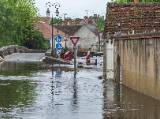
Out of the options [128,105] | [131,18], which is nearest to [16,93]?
[128,105]

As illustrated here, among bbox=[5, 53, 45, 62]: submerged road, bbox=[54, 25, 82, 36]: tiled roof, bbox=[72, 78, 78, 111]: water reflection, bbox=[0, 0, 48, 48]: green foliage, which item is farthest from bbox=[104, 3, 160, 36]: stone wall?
bbox=[54, 25, 82, 36]: tiled roof

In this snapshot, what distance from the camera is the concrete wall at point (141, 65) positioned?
26.2 metres

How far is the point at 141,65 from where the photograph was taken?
29.5 meters

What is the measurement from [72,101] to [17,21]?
73.1 metres

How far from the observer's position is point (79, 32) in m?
158

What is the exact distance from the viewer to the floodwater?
70.3ft

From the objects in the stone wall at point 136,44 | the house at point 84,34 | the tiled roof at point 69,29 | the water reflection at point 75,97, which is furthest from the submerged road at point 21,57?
the tiled roof at point 69,29

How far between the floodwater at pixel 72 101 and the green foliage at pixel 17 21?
56.6m

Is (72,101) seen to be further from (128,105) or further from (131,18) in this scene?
(131,18)

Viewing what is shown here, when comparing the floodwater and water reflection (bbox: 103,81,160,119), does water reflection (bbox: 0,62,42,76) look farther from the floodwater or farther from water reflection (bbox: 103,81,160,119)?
water reflection (bbox: 103,81,160,119)

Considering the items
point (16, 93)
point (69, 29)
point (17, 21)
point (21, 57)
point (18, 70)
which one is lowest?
point (16, 93)

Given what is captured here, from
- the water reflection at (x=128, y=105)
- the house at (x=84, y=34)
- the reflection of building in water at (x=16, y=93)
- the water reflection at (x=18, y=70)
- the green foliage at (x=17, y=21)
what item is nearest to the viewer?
the water reflection at (x=128, y=105)

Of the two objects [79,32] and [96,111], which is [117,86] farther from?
[79,32]

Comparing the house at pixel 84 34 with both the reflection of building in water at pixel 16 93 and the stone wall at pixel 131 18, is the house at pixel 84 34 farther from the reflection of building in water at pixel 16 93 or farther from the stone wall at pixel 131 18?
the reflection of building in water at pixel 16 93
